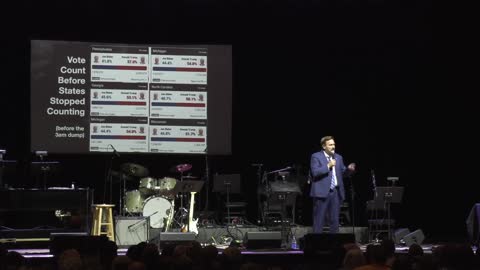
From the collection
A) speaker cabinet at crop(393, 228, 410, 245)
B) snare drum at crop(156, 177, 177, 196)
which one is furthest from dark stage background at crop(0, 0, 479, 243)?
speaker cabinet at crop(393, 228, 410, 245)

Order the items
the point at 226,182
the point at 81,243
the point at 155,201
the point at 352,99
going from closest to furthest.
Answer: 1. the point at 81,243
2. the point at 226,182
3. the point at 155,201
4. the point at 352,99

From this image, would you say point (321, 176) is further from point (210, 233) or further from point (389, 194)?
point (210, 233)

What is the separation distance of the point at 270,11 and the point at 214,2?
3.47 feet

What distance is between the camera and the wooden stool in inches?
467

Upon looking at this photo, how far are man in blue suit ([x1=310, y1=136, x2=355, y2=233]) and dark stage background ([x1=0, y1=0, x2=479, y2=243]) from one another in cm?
271

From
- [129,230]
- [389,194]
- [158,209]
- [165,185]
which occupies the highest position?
[165,185]

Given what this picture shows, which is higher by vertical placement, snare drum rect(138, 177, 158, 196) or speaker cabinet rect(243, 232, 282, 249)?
snare drum rect(138, 177, 158, 196)

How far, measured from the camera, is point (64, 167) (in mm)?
13516

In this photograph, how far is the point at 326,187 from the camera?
11.3 metres

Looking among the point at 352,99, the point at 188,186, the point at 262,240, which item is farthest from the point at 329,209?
the point at 352,99

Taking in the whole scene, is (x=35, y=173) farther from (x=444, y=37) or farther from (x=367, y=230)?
(x=444, y=37)

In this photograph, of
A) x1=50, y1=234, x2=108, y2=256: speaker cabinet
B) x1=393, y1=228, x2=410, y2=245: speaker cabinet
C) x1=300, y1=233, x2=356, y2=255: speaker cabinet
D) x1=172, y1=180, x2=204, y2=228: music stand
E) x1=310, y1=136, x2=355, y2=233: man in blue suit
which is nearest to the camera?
x1=50, y1=234, x2=108, y2=256: speaker cabinet

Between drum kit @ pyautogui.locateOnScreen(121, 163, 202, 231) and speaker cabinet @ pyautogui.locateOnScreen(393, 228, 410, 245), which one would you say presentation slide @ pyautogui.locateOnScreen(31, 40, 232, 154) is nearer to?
drum kit @ pyautogui.locateOnScreen(121, 163, 202, 231)

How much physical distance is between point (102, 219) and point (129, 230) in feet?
1.54
